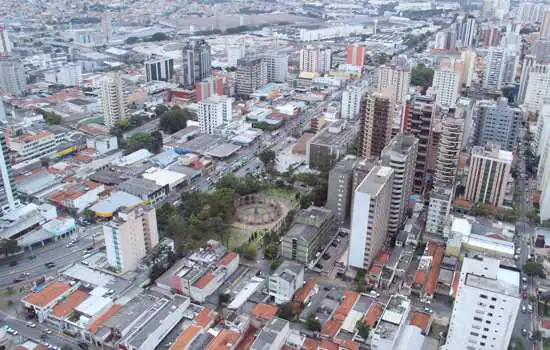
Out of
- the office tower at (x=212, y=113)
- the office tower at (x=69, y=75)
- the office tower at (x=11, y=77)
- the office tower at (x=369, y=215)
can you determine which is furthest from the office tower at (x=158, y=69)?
the office tower at (x=369, y=215)

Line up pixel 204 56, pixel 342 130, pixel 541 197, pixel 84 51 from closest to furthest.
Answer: pixel 541 197, pixel 342 130, pixel 204 56, pixel 84 51

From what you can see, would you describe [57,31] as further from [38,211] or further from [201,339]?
[201,339]

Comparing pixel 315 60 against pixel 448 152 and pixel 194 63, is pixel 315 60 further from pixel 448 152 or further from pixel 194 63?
pixel 448 152

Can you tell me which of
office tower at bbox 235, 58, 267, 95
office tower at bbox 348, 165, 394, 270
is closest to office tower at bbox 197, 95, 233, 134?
office tower at bbox 235, 58, 267, 95

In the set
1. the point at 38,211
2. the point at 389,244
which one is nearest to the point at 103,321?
the point at 38,211

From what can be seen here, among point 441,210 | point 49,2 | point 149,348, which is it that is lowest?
point 149,348

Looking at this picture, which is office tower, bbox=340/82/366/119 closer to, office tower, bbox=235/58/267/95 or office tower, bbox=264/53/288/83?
office tower, bbox=235/58/267/95
